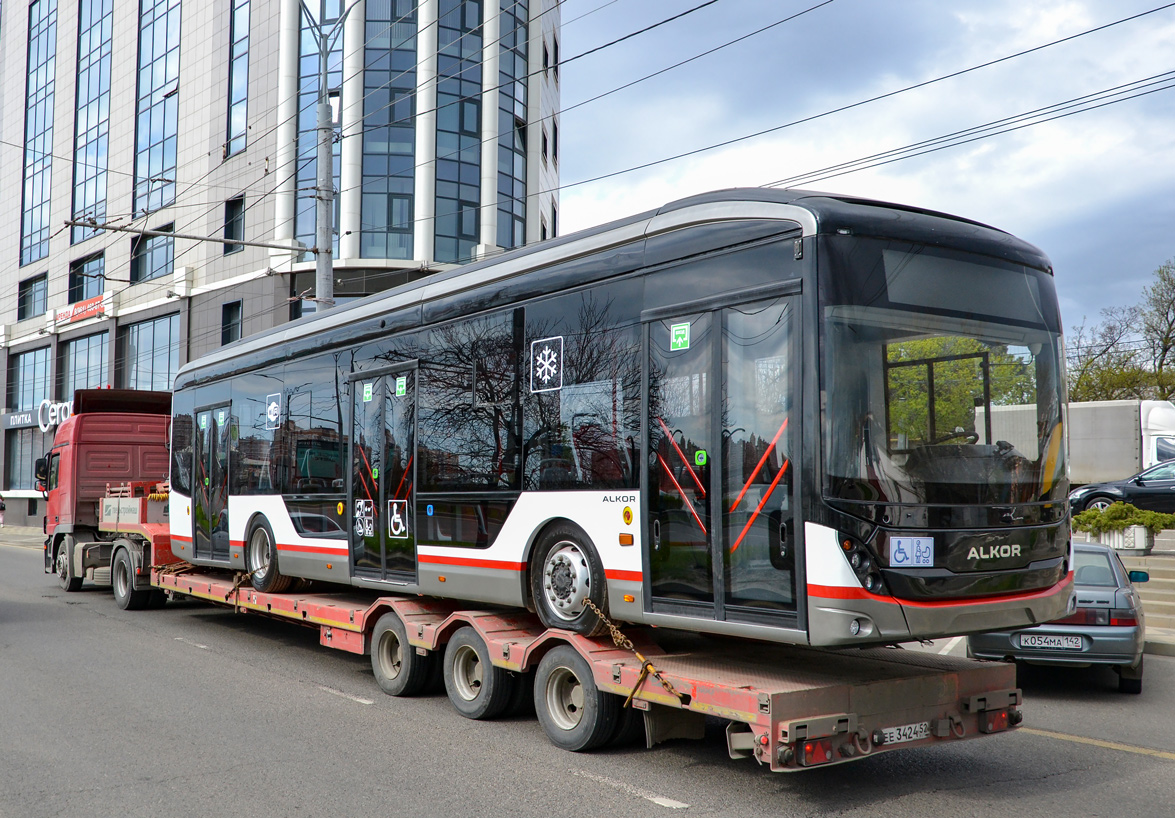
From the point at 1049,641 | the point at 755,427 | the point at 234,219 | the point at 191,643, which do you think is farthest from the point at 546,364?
the point at 234,219

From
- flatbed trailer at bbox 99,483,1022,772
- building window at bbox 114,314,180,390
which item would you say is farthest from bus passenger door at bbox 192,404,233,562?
building window at bbox 114,314,180,390

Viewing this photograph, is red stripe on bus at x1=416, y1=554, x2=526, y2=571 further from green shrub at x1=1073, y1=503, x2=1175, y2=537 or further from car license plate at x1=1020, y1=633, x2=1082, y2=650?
green shrub at x1=1073, y1=503, x2=1175, y2=537

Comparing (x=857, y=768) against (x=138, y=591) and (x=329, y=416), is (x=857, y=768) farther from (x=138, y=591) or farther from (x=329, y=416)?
(x=138, y=591)

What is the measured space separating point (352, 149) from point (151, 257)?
1340 cm

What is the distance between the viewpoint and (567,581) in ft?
23.1

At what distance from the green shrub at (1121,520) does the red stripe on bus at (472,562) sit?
1257 centimetres

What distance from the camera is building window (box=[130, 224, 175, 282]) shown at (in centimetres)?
4156

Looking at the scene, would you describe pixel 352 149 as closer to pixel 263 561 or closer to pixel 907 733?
pixel 263 561

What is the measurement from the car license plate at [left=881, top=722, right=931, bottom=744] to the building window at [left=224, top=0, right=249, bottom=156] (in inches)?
1435

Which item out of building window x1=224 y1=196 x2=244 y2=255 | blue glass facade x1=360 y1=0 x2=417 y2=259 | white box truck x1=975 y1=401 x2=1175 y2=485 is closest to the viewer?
white box truck x1=975 y1=401 x2=1175 y2=485

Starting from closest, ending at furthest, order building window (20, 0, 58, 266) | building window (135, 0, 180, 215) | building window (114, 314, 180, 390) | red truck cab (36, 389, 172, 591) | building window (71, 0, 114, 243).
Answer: red truck cab (36, 389, 172, 591) → building window (135, 0, 180, 215) → building window (114, 314, 180, 390) → building window (71, 0, 114, 243) → building window (20, 0, 58, 266)

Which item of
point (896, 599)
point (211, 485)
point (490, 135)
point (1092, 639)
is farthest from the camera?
point (490, 135)

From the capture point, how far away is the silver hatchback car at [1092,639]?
30.1ft

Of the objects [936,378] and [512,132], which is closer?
[936,378]
